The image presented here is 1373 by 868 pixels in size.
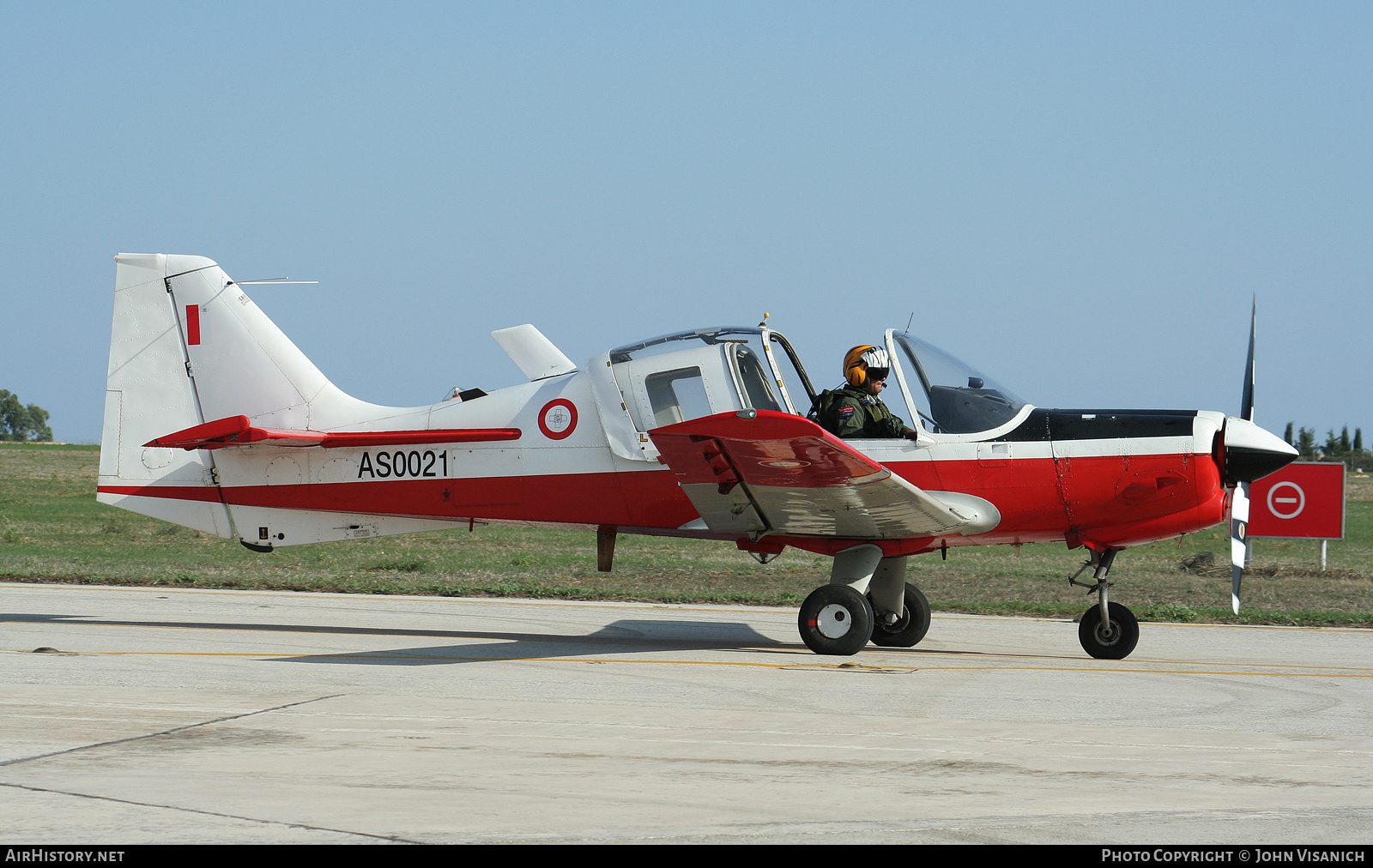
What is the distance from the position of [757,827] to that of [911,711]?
9.44 ft

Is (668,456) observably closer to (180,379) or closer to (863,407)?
(863,407)

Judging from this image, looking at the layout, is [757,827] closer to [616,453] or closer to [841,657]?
[841,657]

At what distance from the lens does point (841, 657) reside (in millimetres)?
9461

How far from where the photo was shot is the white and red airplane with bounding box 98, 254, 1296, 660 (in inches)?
358

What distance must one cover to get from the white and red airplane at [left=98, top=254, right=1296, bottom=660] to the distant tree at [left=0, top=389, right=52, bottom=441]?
5094 inches

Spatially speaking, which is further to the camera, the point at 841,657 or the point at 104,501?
the point at 104,501

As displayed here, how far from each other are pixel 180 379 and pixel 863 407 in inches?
261

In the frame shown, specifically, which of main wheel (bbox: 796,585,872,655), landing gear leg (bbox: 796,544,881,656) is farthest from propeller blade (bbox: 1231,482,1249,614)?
main wheel (bbox: 796,585,872,655)

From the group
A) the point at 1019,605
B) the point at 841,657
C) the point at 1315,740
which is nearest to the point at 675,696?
the point at 841,657

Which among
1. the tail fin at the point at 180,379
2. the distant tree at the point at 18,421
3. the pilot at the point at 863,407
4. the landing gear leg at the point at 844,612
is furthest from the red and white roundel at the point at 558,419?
the distant tree at the point at 18,421

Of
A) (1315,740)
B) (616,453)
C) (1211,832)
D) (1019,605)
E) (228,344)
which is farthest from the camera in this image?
(1019,605)

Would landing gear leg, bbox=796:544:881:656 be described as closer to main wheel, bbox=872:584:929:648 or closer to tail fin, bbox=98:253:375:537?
main wheel, bbox=872:584:929:648

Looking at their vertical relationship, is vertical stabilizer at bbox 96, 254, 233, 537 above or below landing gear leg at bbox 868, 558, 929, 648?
above

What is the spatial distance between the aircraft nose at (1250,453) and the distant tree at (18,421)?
136 meters
